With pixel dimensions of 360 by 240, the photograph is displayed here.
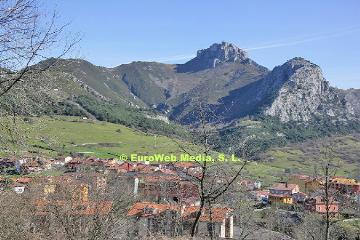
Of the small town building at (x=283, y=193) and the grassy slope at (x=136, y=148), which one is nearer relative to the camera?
the small town building at (x=283, y=193)

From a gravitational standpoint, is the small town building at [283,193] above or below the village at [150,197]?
below

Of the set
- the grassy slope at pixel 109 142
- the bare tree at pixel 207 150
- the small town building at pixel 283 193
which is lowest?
the small town building at pixel 283 193

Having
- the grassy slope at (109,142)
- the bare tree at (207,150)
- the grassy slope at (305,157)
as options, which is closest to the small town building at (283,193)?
the grassy slope at (109,142)

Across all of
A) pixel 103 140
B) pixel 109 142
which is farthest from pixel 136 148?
pixel 103 140

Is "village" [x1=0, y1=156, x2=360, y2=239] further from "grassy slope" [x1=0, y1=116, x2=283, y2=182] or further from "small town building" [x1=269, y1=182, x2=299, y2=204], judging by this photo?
"grassy slope" [x1=0, y1=116, x2=283, y2=182]

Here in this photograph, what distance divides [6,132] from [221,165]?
4954 mm

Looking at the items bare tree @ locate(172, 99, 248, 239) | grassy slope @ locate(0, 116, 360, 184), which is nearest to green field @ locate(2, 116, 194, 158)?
grassy slope @ locate(0, 116, 360, 184)

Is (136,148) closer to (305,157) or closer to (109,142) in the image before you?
(109,142)

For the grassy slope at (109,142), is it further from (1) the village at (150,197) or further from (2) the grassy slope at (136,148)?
(1) the village at (150,197)

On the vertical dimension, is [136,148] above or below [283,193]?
above

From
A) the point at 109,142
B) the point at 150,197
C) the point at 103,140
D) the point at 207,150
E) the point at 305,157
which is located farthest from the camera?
the point at 305,157

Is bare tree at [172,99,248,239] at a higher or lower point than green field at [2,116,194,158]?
higher

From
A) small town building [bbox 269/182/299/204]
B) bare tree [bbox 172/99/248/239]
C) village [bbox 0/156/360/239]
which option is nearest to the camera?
bare tree [bbox 172/99/248/239]

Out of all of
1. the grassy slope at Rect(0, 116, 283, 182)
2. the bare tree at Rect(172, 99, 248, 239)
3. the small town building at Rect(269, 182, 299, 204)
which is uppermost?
the bare tree at Rect(172, 99, 248, 239)
